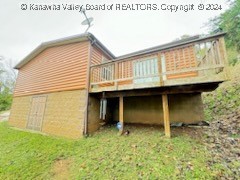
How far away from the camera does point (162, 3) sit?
669 cm

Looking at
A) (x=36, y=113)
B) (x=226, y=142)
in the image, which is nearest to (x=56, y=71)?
(x=36, y=113)

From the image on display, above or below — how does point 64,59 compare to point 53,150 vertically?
above

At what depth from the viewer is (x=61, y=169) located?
4.49m

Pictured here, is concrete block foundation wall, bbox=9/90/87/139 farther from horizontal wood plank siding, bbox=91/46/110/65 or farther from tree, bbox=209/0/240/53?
tree, bbox=209/0/240/53

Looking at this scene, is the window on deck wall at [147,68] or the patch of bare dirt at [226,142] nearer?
the patch of bare dirt at [226,142]

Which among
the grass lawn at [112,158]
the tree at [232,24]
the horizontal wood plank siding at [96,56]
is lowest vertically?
the grass lawn at [112,158]

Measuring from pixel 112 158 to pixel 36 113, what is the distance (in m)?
6.76

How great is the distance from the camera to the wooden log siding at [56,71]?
7488 mm

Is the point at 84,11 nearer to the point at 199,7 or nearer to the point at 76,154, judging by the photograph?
the point at 199,7

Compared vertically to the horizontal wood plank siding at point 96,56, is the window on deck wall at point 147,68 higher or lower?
lower

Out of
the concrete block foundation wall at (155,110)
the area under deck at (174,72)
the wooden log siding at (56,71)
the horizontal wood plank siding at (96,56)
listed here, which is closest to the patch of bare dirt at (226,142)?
the concrete block foundation wall at (155,110)

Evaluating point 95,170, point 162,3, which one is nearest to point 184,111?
point 95,170

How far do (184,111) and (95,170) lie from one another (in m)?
4.93

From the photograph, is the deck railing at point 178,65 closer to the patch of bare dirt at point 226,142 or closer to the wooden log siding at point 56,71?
the wooden log siding at point 56,71
